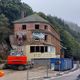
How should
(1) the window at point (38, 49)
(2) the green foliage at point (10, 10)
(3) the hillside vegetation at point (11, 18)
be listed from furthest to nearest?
(2) the green foliage at point (10, 10) → (3) the hillside vegetation at point (11, 18) → (1) the window at point (38, 49)

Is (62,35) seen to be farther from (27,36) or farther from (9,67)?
(9,67)

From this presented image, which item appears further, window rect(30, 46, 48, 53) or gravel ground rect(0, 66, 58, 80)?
window rect(30, 46, 48, 53)

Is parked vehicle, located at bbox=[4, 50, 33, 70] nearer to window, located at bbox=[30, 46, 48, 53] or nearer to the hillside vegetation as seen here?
window, located at bbox=[30, 46, 48, 53]

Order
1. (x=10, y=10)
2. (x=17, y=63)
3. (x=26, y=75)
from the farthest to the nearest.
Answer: (x=10, y=10) < (x=17, y=63) < (x=26, y=75)

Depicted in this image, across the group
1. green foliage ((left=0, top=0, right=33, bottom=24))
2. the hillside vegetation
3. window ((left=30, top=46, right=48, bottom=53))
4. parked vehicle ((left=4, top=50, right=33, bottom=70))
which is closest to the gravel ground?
parked vehicle ((left=4, top=50, right=33, bottom=70))

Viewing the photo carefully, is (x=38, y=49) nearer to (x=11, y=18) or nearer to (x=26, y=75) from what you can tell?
(x=11, y=18)

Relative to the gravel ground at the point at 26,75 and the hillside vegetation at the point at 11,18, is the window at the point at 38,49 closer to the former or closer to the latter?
the hillside vegetation at the point at 11,18

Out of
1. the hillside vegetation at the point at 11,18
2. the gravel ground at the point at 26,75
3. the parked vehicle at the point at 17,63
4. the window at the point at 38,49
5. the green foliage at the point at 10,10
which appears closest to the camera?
the gravel ground at the point at 26,75

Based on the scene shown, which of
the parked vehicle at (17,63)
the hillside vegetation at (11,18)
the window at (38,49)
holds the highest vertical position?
the hillside vegetation at (11,18)

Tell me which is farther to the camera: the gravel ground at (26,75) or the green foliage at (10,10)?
the green foliage at (10,10)

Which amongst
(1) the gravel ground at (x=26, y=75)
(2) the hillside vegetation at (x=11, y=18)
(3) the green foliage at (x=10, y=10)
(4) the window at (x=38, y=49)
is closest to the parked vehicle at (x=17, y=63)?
(1) the gravel ground at (x=26, y=75)

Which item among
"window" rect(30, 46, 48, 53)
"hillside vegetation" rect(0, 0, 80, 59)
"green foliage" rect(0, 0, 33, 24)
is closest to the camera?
"window" rect(30, 46, 48, 53)

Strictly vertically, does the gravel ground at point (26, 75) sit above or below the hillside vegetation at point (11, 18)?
below

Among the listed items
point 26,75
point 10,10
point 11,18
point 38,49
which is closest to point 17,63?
point 26,75
